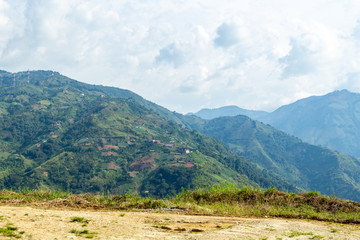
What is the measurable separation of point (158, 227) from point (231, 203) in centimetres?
814

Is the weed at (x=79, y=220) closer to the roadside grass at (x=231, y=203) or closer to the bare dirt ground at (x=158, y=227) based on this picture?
the bare dirt ground at (x=158, y=227)

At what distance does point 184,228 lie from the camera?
38.6 feet

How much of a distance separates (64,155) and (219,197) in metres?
200

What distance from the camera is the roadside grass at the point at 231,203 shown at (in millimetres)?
15625

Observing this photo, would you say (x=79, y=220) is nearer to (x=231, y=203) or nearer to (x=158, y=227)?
(x=158, y=227)

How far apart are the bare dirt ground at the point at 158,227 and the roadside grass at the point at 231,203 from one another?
5.53 ft

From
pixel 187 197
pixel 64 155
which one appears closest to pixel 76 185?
pixel 64 155

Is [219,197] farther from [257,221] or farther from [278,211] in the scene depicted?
[257,221]

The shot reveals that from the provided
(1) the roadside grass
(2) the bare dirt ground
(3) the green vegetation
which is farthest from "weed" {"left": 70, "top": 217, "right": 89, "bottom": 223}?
(1) the roadside grass

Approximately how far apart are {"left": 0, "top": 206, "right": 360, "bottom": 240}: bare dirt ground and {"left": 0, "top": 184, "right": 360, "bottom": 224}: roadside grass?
1687 millimetres

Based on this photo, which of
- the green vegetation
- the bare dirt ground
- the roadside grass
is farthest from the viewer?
the roadside grass

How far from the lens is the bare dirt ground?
1035 cm

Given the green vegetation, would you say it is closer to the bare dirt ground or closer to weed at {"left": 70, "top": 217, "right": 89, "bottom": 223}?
the bare dirt ground

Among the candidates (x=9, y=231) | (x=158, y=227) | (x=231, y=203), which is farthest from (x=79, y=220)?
(x=231, y=203)
